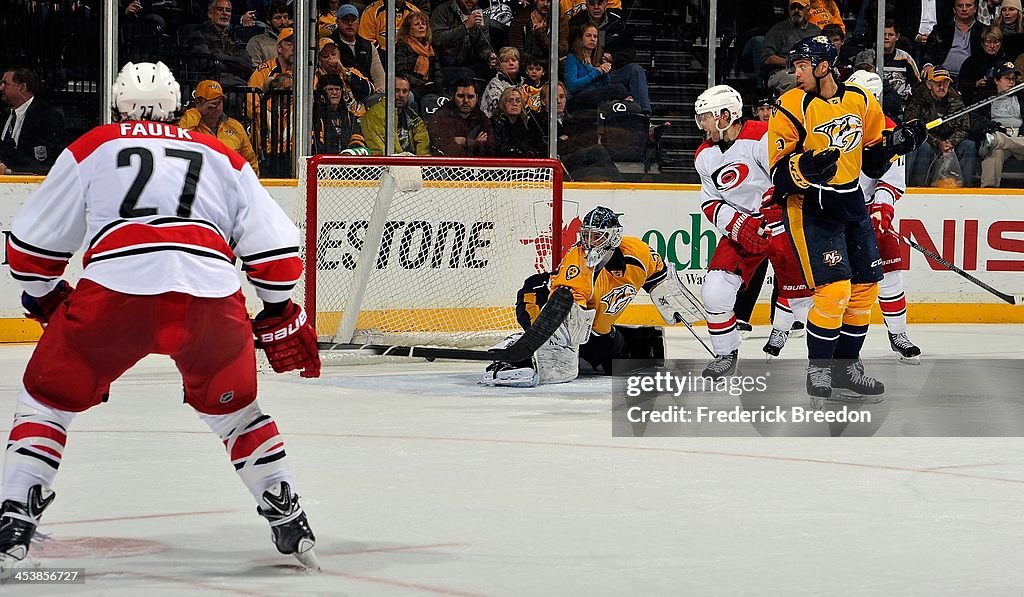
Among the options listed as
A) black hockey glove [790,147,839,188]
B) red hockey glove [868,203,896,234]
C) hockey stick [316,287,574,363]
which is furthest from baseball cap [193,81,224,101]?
black hockey glove [790,147,839,188]

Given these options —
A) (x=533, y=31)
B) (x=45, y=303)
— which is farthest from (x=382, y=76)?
(x=45, y=303)

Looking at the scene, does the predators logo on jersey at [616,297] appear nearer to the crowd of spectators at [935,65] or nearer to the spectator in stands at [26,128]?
the spectator in stands at [26,128]

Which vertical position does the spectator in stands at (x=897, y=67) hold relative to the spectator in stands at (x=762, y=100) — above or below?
above

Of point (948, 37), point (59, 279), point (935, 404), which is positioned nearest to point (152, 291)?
point (59, 279)

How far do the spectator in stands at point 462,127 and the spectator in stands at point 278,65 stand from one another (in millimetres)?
1023

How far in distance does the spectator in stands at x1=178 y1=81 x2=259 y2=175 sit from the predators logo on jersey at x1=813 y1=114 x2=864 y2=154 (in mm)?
4215

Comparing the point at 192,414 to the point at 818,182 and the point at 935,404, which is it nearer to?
the point at 818,182

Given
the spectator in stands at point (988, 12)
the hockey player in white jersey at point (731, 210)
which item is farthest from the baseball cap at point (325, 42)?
the spectator in stands at point (988, 12)

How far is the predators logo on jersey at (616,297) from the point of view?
6473 millimetres

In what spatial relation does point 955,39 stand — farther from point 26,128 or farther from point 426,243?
point 26,128

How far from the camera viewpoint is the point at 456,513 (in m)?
3.66

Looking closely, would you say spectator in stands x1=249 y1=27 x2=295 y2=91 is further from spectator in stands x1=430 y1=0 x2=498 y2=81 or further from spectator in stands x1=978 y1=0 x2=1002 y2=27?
spectator in stands x1=978 y1=0 x2=1002 y2=27

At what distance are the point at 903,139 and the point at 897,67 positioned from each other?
4.70 m

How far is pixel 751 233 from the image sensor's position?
662 cm
